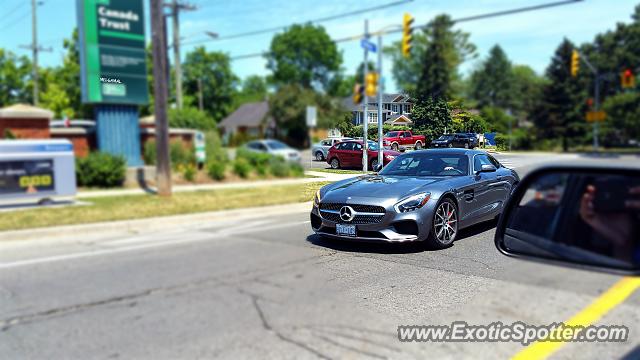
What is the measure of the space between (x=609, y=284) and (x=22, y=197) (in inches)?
663

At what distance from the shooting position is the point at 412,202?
1.18 m

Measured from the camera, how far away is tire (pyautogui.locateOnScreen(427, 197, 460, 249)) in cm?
121

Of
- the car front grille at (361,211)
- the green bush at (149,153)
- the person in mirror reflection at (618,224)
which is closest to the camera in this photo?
the person in mirror reflection at (618,224)

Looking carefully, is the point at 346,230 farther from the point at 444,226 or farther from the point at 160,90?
the point at 160,90

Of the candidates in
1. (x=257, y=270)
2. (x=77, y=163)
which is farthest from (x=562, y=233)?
(x=77, y=163)

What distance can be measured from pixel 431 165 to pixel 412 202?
144 millimetres

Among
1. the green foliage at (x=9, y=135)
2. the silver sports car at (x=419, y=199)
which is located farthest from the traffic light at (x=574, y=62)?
the green foliage at (x=9, y=135)

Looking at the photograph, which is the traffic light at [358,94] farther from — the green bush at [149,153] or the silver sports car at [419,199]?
the green bush at [149,153]

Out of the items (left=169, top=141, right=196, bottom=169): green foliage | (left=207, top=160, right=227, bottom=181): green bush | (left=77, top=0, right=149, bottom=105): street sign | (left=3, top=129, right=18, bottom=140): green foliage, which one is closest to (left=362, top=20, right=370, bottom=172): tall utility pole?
(left=77, top=0, right=149, bottom=105): street sign

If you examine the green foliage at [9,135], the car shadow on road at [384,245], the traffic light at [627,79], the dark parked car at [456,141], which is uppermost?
the green foliage at [9,135]

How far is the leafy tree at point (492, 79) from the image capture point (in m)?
1.42

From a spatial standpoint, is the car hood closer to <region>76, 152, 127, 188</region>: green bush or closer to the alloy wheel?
the alloy wheel

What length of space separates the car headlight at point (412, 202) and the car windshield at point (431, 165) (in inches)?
3.5

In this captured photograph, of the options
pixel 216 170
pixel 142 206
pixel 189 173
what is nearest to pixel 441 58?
pixel 142 206
